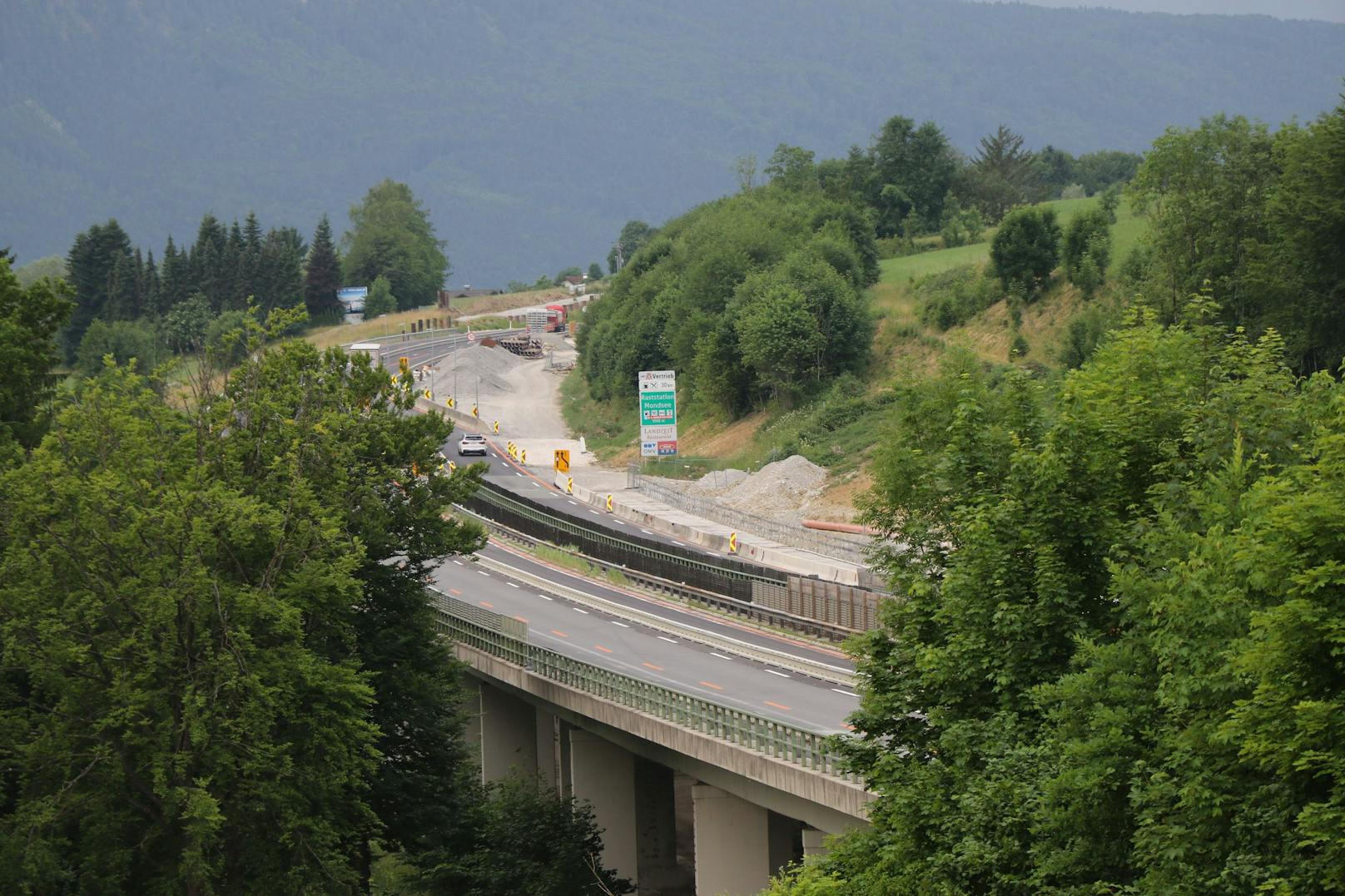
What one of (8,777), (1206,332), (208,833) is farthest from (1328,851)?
(8,777)

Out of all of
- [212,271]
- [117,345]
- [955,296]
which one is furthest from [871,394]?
[212,271]

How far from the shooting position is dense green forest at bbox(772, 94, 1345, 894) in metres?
17.2

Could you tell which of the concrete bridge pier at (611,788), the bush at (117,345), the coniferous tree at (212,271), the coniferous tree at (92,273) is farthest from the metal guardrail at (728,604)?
the coniferous tree at (92,273)

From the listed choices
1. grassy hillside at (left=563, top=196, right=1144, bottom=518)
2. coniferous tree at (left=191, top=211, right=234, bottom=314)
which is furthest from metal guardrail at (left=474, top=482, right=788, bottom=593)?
coniferous tree at (left=191, top=211, right=234, bottom=314)

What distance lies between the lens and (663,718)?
3988 cm

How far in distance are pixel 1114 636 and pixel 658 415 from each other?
65472mm

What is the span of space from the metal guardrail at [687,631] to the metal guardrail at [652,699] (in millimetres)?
5513

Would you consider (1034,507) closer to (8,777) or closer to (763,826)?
(763,826)

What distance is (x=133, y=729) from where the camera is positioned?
105ft

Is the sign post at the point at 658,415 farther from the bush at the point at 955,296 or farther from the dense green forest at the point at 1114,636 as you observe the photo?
the dense green forest at the point at 1114,636

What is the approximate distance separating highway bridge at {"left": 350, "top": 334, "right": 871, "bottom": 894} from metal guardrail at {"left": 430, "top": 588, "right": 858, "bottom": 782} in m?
0.06

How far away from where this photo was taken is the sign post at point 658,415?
87438 mm

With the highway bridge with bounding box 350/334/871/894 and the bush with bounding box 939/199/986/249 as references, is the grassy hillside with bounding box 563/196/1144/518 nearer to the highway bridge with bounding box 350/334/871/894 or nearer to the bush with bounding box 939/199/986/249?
the bush with bounding box 939/199/986/249

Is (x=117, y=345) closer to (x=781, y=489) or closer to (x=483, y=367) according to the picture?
(x=483, y=367)
